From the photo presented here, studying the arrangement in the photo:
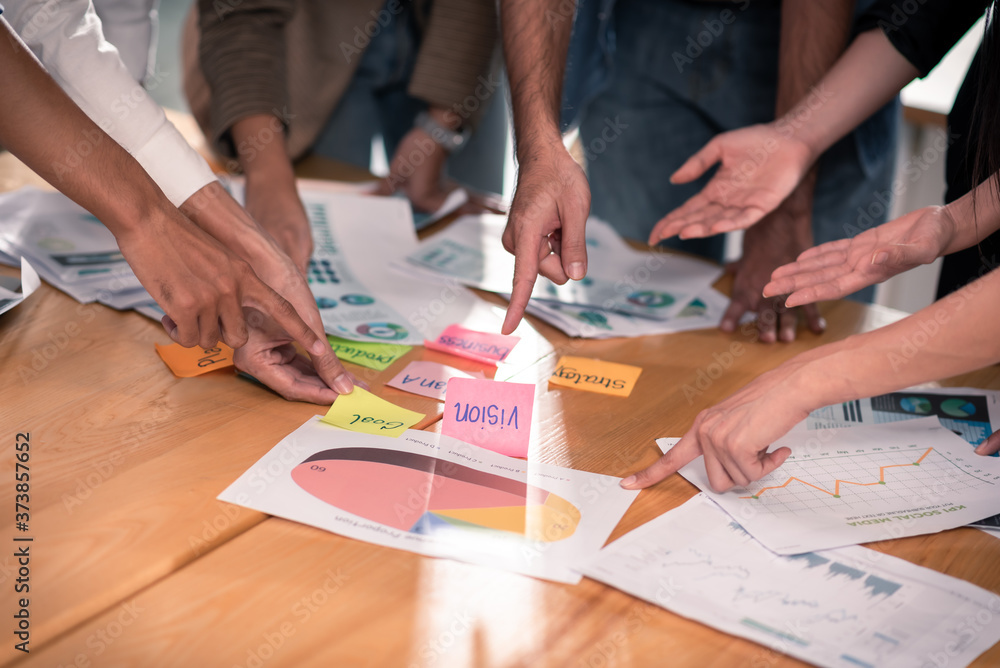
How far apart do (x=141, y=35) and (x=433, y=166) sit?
53 centimetres

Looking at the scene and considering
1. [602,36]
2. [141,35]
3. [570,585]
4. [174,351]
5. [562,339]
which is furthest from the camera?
[602,36]

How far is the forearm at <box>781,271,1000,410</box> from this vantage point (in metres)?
0.64

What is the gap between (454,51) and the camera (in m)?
1.42

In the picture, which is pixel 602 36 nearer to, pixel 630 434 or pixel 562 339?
pixel 562 339

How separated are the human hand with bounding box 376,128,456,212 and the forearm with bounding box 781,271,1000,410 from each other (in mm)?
901

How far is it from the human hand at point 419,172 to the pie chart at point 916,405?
2.81 feet

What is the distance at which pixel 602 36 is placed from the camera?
4.58 feet

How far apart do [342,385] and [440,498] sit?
0.70 ft

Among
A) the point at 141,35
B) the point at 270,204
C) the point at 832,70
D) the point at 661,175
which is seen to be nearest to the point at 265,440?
the point at 270,204

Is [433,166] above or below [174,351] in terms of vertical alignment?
above

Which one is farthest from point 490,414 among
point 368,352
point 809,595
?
point 809,595

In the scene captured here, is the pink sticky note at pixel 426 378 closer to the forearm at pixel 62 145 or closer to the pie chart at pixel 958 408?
the forearm at pixel 62 145

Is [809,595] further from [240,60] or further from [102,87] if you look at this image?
[240,60]

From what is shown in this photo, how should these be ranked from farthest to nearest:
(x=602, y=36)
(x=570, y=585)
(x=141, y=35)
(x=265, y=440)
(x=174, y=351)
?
(x=602, y=36) → (x=141, y=35) → (x=174, y=351) → (x=265, y=440) → (x=570, y=585)
